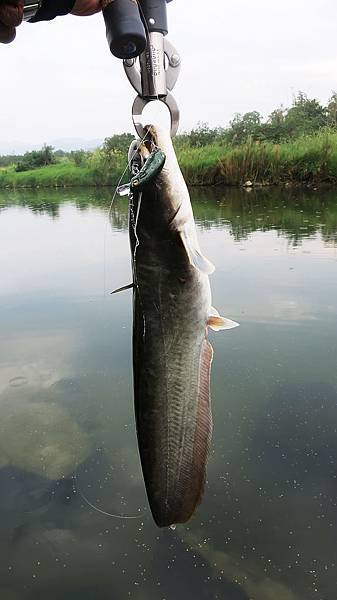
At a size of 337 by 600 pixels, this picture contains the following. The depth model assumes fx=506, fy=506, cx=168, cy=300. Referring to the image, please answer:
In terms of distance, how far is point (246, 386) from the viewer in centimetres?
477

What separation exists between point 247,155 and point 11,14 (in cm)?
2319

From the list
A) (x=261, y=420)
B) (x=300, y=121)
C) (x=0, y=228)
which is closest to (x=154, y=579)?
(x=261, y=420)

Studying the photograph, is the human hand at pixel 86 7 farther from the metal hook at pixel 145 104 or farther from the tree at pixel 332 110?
the tree at pixel 332 110

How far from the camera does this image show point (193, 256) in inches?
60.5

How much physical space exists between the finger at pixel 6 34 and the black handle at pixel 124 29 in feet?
1.67

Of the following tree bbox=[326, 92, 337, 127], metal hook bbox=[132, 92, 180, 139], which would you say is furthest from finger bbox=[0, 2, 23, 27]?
tree bbox=[326, 92, 337, 127]

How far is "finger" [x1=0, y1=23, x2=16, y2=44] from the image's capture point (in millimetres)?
1939

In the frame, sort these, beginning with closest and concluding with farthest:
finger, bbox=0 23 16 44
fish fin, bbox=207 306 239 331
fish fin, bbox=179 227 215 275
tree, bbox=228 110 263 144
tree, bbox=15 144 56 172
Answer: fish fin, bbox=179 227 215 275, fish fin, bbox=207 306 239 331, finger, bbox=0 23 16 44, tree, bbox=228 110 263 144, tree, bbox=15 144 56 172

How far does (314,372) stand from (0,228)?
534 inches

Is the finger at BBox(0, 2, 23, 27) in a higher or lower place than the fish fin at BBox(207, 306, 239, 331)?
higher

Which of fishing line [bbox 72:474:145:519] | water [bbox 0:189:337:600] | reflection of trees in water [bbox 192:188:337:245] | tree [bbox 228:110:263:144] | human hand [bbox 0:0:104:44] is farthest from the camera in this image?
tree [bbox 228:110:263:144]

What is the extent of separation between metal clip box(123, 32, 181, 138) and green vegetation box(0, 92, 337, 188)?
38.2 ft

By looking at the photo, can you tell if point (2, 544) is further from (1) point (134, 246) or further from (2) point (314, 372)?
(2) point (314, 372)

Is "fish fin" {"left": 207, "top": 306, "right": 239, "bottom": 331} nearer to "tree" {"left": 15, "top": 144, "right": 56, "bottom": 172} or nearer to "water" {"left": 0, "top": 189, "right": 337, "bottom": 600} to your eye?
"water" {"left": 0, "top": 189, "right": 337, "bottom": 600}
